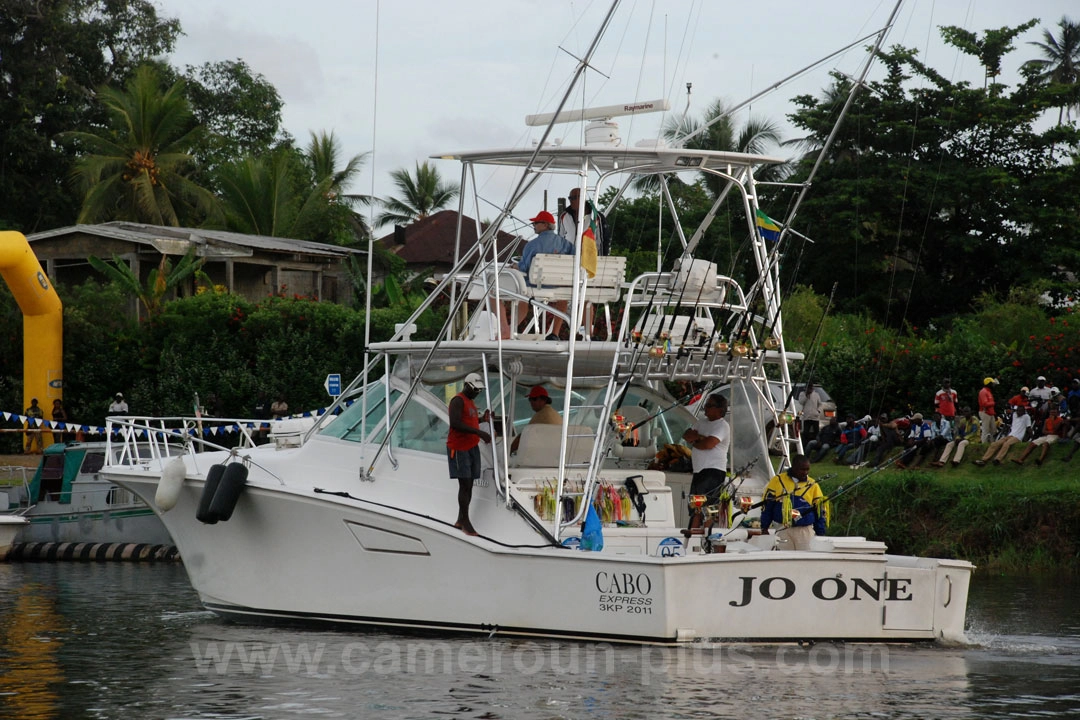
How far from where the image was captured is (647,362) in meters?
11.1

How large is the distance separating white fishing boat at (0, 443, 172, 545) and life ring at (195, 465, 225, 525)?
8.02 m

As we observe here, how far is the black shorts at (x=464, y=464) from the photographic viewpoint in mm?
11000

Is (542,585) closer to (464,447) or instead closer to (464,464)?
(464,464)

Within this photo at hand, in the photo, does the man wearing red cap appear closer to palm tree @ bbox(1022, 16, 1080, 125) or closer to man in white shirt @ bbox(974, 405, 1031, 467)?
man in white shirt @ bbox(974, 405, 1031, 467)

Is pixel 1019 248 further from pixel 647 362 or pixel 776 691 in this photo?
pixel 776 691

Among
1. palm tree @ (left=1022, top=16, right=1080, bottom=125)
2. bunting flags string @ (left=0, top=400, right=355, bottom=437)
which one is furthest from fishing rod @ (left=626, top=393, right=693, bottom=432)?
palm tree @ (left=1022, top=16, right=1080, bottom=125)

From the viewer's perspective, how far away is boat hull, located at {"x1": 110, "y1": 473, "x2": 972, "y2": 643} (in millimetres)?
9961

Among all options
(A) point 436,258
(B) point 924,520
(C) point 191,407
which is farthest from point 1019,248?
(A) point 436,258

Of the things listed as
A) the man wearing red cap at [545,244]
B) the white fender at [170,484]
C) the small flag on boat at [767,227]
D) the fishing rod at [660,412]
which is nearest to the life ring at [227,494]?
the white fender at [170,484]

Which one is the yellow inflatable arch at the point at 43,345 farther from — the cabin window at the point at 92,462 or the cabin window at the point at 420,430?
the cabin window at the point at 420,430

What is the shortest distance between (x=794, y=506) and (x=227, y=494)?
15.3ft

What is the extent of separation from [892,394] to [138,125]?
76.6ft

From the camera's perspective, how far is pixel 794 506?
10.9 m

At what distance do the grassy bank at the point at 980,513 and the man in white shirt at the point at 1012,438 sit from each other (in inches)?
5.2
